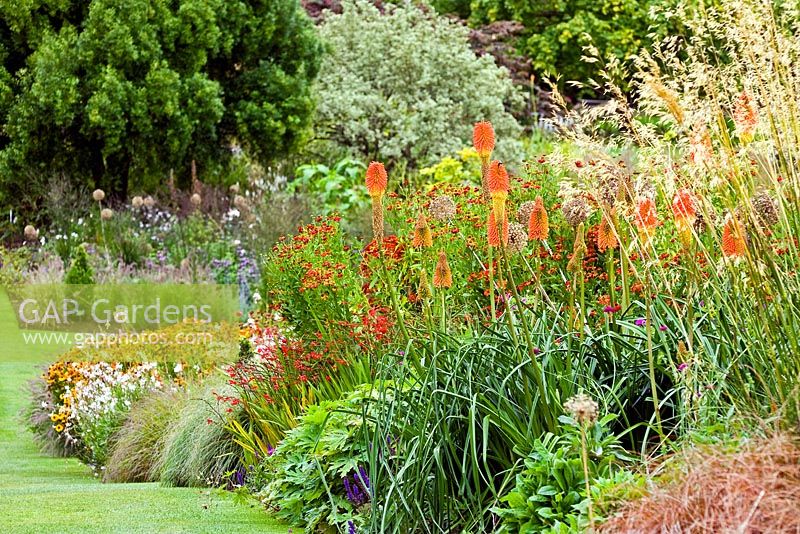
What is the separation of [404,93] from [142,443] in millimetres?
10832

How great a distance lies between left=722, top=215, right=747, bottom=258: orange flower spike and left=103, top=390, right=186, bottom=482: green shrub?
4419mm

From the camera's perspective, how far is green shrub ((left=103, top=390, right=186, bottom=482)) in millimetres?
6938

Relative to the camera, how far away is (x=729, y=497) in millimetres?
2635

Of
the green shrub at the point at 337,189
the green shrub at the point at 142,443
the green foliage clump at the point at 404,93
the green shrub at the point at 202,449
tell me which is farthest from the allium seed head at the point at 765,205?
the green foliage clump at the point at 404,93

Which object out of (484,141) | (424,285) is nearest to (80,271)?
(424,285)

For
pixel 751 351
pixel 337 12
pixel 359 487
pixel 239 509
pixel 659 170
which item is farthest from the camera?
pixel 337 12

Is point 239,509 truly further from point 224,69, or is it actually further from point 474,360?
point 224,69

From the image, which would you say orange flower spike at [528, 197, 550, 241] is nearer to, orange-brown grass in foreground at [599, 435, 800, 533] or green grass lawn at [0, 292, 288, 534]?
orange-brown grass in foreground at [599, 435, 800, 533]

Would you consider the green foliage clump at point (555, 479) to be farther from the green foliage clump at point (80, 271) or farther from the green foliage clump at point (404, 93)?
the green foliage clump at point (404, 93)

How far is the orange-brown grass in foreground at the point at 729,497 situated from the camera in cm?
257

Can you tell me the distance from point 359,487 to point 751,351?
183 cm

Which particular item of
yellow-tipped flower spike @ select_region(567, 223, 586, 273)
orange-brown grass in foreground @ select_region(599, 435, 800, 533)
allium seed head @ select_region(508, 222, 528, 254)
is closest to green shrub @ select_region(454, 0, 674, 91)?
allium seed head @ select_region(508, 222, 528, 254)

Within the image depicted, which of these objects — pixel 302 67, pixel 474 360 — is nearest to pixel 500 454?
pixel 474 360

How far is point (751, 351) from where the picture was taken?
3256mm
